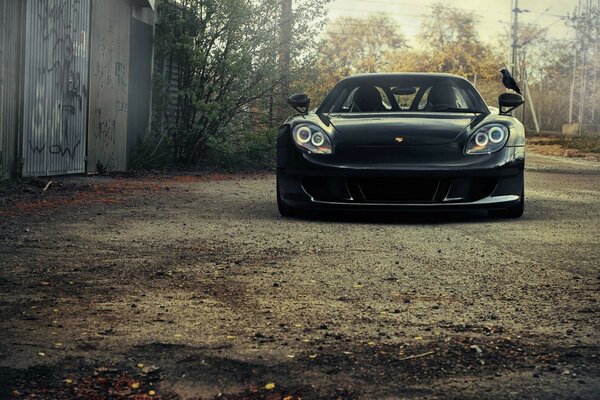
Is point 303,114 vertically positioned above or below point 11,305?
above

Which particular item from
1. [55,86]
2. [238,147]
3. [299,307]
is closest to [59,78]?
[55,86]

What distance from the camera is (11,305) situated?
436cm

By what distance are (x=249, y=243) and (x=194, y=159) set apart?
10457 millimetres

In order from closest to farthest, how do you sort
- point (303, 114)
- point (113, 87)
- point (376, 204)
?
point (376, 204), point (303, 114), point (113, 87)

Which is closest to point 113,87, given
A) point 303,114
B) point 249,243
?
point 303,114

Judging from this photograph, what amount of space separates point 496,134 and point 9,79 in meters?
6.11

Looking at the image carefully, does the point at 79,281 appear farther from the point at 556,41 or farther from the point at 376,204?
the point at 556,41

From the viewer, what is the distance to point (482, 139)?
26.1 ft

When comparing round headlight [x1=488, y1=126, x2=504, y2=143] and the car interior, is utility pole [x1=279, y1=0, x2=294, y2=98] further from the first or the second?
round headlight [x1=488, y1=126, x2=504, y2=143]

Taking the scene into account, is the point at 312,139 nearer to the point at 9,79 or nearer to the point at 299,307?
the point at 299,307

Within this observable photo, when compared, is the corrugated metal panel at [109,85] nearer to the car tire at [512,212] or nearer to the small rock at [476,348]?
the car tire at [512,212]

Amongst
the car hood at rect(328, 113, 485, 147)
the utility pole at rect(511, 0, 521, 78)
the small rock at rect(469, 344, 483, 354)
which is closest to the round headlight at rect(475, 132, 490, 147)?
the car hood at rect(328, 113, 485, 147)

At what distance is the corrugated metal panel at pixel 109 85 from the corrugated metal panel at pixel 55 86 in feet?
0.96

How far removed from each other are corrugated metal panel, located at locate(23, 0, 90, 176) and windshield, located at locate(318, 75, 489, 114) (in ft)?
14.6
